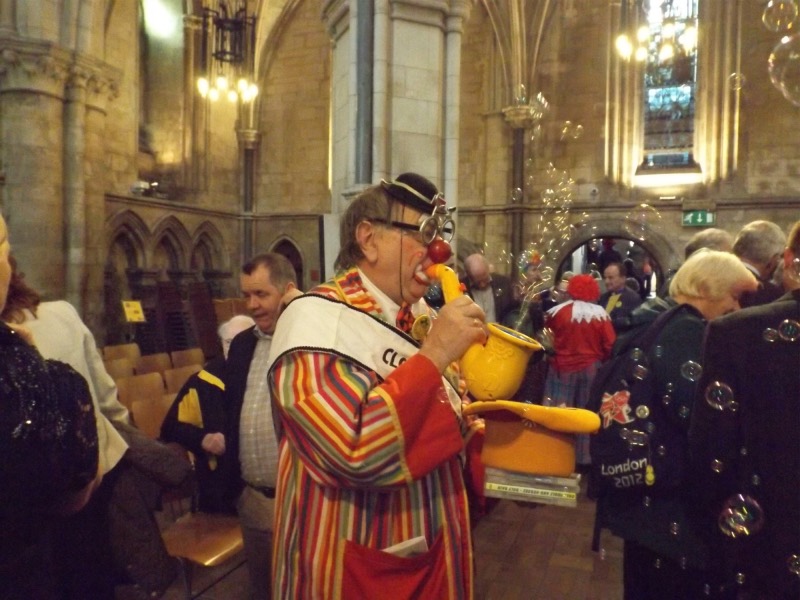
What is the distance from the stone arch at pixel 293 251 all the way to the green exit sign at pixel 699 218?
912 centimetres

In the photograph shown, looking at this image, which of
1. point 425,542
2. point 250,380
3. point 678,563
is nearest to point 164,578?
point 250,380

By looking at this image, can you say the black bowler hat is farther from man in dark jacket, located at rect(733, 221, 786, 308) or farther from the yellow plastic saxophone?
man in dark jacket, located at rect(733, 221, 786, 308)

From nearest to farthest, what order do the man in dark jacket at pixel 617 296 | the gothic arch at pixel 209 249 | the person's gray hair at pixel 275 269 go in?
the person's gray hair at pixel 275 269 → the man in dark jacket at pixel 617 296 → the gothic arch at pixel 209 249

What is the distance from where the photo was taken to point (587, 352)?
16.1 feet

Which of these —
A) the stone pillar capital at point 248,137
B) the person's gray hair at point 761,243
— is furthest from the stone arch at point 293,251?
the person's gray hair at point 761,243

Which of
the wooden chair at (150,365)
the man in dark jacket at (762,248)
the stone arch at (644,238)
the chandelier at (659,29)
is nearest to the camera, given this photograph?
the man in dark jacket at (762,248)

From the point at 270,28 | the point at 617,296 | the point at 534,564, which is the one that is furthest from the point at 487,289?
the point at 270,28

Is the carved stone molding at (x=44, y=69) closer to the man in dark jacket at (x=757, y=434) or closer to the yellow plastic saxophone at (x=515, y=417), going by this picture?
the yellow plastic saxophone at (x=515, y=417)

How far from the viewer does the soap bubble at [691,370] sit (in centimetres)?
216

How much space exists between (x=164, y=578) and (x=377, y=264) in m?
1.39

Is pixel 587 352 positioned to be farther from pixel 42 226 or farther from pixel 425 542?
pixel 42 226

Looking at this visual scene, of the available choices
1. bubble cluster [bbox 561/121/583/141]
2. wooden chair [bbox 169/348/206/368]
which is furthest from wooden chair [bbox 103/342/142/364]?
bubble cluster [bbox 561/121/583/141]

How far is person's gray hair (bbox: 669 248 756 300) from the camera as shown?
228cm

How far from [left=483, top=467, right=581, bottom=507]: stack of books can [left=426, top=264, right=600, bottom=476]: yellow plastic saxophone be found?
2 cm
